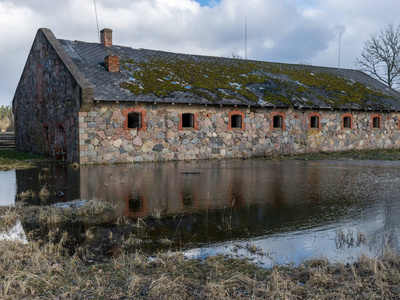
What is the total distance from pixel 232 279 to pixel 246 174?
8998 millimetres

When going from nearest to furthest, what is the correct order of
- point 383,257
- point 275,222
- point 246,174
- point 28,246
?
point 383,257
point 28,246
point 275,222
point 246,174

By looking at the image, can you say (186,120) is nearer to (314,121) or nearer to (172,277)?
(314,121)

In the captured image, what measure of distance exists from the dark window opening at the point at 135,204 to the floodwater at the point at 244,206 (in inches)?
0.7

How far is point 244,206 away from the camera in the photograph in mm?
7781

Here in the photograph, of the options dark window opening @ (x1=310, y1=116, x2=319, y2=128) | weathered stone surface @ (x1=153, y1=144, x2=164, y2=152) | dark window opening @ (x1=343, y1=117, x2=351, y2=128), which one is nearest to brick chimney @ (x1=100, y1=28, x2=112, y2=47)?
weathered stone surface @ (x1=153, y1=144, x2=164, y2=152)

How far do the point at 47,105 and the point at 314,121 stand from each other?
14142 mm

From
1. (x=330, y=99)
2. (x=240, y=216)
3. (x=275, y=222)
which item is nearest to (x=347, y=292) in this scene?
(x=275, y=222)

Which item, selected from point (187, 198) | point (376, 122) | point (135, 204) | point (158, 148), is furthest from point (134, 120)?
point (376, 122)

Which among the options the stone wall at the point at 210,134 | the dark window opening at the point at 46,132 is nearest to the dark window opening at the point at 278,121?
the stone wall at the point at 210,134

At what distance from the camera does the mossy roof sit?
1716cm

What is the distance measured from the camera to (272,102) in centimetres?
1978

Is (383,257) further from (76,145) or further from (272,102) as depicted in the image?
(272,102)

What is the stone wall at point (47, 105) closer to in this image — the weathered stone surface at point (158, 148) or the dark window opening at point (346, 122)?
the weathered stone surface at point (158, 148)

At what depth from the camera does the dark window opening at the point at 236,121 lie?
754 inches
